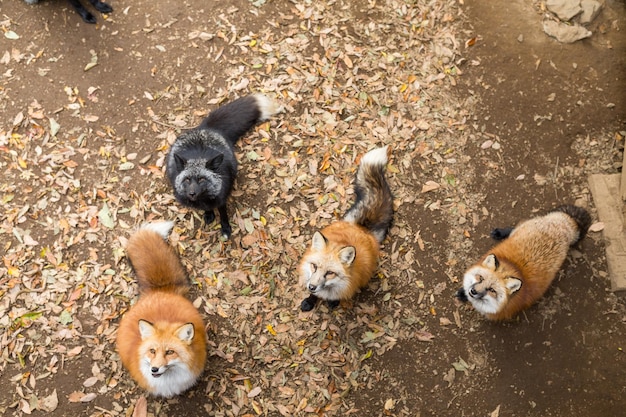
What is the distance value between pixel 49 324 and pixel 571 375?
244 inches

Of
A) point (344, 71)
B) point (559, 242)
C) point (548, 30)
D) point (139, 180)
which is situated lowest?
point (139, 180)

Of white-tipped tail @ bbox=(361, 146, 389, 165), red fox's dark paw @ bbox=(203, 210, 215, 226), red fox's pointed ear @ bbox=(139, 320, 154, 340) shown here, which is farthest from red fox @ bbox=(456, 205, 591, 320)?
red fox's pointed ear @ bbox=(139, 320, 154, 340)

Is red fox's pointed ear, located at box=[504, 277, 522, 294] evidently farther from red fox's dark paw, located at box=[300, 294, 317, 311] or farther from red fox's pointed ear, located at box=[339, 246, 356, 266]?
red fox's dark paw, located at box=[300, 294, 317, 311]

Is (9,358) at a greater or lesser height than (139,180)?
lesser

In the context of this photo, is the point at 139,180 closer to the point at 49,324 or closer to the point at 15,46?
the point at 49,324

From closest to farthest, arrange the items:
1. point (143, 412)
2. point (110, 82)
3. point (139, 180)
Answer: point (143, 412)
point (139, 180)
point (110, 82)

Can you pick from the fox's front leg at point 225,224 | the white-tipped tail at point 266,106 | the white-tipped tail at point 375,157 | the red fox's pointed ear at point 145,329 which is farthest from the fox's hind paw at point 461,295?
the red fox's pointed ear at point 145,329

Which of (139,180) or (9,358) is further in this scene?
(139,180)

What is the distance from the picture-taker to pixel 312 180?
255 inches

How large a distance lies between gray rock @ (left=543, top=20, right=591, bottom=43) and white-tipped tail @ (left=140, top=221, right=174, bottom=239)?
6.23m

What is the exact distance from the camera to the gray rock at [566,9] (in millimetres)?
7199

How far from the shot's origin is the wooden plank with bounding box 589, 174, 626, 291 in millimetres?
5973

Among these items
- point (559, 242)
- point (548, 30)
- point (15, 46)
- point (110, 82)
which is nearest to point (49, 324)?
point (110, 82)

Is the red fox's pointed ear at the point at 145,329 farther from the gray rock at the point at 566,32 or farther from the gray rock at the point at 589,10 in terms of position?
the gray rock at the point at 589,10
